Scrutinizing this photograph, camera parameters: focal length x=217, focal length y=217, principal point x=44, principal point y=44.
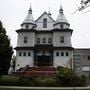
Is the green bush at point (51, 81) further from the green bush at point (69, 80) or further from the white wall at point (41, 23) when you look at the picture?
the white wall at point (41, 23)

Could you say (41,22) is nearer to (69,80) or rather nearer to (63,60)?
(63,60)

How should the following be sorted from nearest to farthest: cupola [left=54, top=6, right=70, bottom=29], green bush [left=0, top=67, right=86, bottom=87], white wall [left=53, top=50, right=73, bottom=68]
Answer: green bush [left=0, top=67, right=86, bottom=87] → white wall [left=53, top=50, right=73, bottom=68] → cupola [left=54, top=6, right=70, bottom=29]

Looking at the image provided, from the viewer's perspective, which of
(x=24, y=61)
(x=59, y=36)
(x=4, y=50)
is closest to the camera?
(x=4, y=50)

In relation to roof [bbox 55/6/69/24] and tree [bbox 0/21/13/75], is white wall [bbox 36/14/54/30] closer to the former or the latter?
roof [bbox 55/6/69/24]

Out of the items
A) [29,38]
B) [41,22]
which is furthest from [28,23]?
[29,38]

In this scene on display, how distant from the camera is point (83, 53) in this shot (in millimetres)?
56312

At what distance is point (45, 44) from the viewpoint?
185 feet

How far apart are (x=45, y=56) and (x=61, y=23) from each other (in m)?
9.67

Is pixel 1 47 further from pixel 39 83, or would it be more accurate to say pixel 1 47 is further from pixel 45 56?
pixel 45 56

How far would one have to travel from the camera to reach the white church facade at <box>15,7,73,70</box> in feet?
177

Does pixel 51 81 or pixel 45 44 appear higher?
pixel 45 44

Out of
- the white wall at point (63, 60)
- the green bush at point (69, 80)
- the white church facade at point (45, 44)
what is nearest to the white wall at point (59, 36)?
the white church facade at point (45, 44)

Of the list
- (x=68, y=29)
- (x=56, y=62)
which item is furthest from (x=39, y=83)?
(x=68, y=29)

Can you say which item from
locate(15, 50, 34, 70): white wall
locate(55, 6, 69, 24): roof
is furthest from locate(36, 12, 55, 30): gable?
locate(15, 50, 34, 70): white wall
